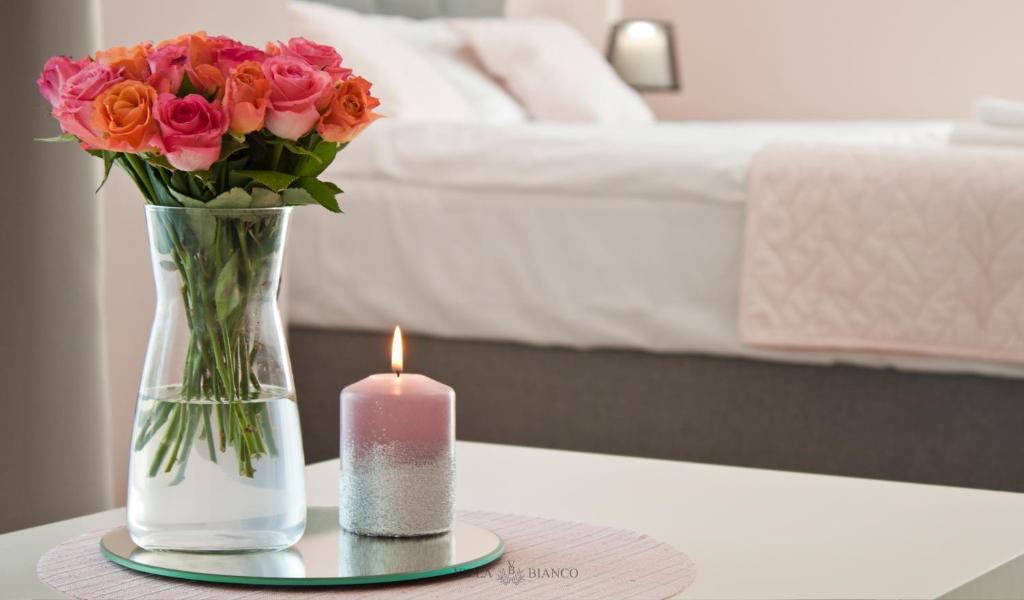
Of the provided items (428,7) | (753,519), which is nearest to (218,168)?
(753,519)

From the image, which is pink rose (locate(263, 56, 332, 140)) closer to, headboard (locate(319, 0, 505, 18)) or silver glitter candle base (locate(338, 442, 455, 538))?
silver glitter candle base (locate(338, 442, 455, 538))

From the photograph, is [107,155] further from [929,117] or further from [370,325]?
[929,117]

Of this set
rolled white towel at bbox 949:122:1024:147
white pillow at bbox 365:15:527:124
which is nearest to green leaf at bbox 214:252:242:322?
rolled white towel at bbox 949:122:1024:147

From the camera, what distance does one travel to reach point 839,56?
17.0 feet

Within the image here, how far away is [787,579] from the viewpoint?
0.82 metres

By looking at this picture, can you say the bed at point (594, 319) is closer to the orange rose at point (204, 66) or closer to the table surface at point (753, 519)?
the table surface at point (753, 519)

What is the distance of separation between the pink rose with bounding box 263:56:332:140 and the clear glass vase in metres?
0.05

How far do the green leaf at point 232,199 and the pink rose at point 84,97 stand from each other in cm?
7

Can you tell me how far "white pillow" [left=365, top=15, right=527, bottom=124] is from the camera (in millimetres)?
3383

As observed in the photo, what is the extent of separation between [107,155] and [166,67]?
7 cm

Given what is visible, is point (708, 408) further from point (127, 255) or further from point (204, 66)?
point (204, 66)

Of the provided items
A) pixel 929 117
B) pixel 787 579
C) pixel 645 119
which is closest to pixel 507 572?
pixel 787 579

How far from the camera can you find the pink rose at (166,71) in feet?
2.52

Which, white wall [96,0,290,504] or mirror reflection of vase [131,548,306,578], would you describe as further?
white wall [96,0,290,504]
